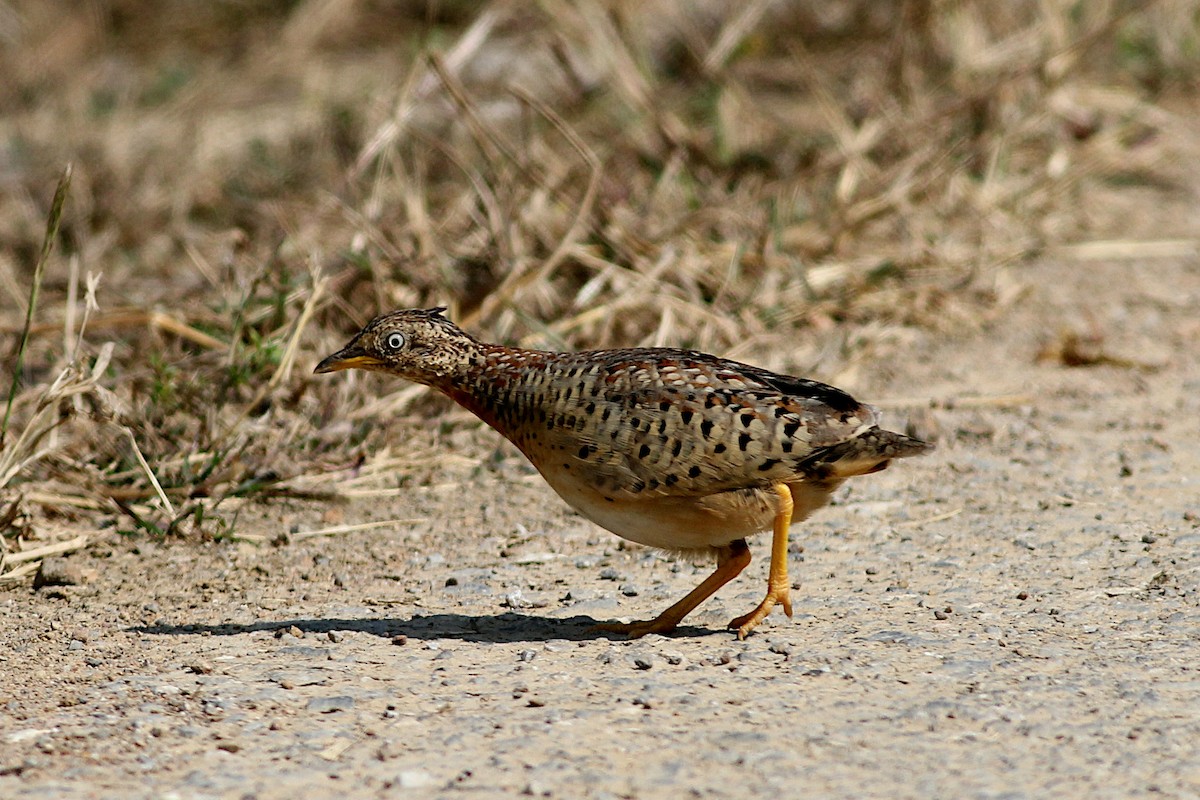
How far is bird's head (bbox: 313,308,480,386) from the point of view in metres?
5.35

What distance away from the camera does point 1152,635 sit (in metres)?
4.79

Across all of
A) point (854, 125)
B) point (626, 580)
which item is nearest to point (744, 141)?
point (854, 125)

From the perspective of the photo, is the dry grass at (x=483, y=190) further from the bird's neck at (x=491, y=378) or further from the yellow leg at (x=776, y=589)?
the yellow leg at (x=776, y=589)

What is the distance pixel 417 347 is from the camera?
537 centimetres

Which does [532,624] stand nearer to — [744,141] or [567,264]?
[567,264]

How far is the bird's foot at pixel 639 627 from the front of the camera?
16.5 ft

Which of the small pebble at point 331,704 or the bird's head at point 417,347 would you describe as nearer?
the small pebble at point 331,704

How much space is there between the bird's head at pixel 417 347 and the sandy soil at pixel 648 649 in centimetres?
83

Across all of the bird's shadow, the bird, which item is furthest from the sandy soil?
the bird

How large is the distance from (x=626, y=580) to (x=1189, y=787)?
95.8 inches

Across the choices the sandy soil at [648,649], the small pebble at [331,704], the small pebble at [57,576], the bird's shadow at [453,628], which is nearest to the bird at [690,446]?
the bird's shadow at [453,628]

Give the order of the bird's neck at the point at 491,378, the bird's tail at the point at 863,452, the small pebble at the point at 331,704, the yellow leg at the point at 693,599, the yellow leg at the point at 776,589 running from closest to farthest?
the small pebble at the point at 331,704
the bird's tail at the point at 863,452
the yellow leg at the point at 776,589
the yellow leg at the point at 693,599
the bird's neck at the point at 491,378

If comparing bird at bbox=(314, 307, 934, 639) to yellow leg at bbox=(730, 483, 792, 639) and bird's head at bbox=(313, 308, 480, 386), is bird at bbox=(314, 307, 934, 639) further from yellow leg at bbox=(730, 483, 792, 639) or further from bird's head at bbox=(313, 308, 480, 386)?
bird's head at bbox=(313, 308, 480, 386)

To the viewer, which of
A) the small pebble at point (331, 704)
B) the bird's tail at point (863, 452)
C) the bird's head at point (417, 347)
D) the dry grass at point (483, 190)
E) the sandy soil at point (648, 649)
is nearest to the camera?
the sandy soil at point (648, 649)
